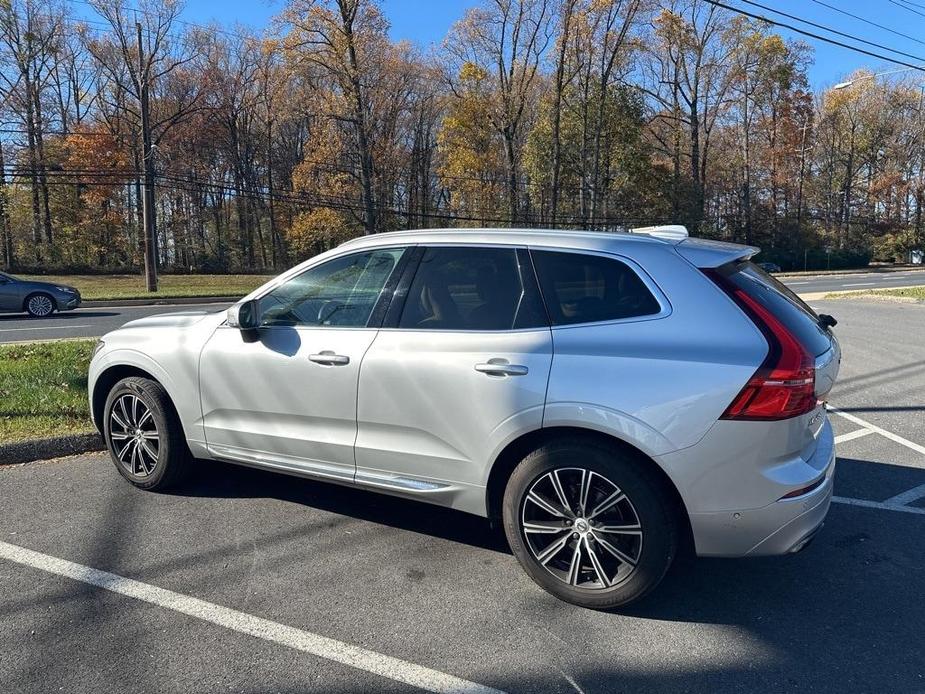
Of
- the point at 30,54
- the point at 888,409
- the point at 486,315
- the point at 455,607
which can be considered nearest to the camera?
the point at 455,607

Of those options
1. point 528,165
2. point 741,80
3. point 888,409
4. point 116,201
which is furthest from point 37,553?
point 741,80

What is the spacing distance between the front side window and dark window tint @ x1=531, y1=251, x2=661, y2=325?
966 millimetres

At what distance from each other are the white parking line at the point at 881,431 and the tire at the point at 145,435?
19.0 ft

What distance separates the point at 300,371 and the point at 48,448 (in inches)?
111

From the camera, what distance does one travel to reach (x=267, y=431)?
4.01 m

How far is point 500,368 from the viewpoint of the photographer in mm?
3262

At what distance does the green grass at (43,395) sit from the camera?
18.1 ft

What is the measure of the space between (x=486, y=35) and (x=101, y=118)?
26068 millimetres

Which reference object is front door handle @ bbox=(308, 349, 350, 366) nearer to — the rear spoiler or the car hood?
the car hood

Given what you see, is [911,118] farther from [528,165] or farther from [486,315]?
[486,315]

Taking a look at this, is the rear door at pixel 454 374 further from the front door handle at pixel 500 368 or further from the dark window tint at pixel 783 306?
the dark window tint at pixel 783 306

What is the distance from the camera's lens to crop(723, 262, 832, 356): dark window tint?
3.13 m

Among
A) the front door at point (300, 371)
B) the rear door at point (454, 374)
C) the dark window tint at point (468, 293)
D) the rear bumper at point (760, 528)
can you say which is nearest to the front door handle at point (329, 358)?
the front door at point (300, 371)

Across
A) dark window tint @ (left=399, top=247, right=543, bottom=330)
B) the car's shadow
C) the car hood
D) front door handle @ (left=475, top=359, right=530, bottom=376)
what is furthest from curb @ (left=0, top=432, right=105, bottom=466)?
front door handle @ (left=475, top=359, right=530, bottom=376)
